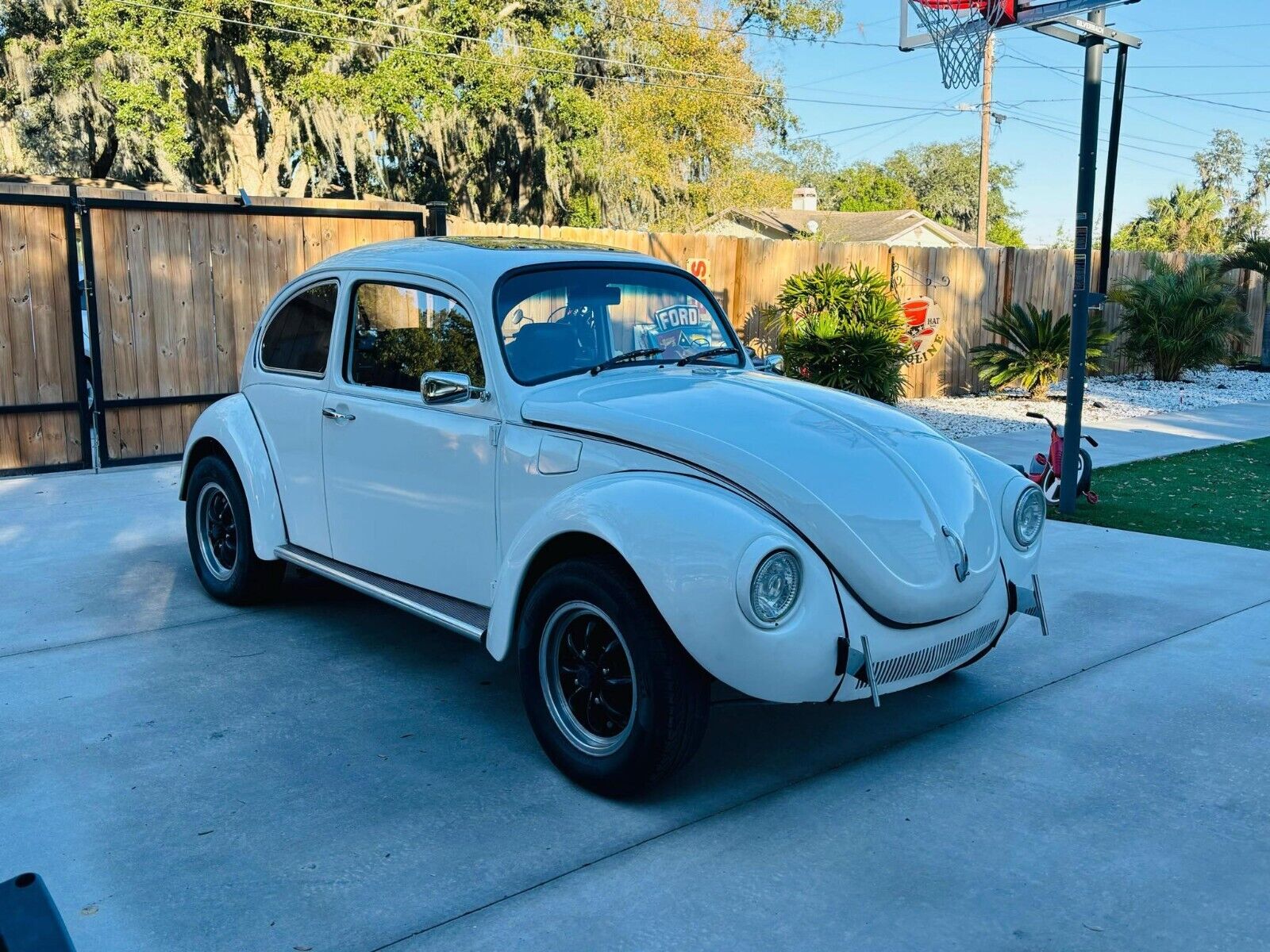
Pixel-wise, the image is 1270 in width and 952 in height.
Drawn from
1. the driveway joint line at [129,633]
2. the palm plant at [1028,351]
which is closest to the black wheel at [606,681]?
the driveway joint line at [129,633]

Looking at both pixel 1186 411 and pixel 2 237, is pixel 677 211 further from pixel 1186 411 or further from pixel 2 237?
pixel 2 237

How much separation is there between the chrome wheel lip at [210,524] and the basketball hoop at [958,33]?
5933 mm

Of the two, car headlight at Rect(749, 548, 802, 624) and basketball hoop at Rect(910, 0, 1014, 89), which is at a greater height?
basketball hoop at Rect(910, 0, 1014, 89)

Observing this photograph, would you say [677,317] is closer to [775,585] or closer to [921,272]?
[775,585]

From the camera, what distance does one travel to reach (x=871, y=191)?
70812 mm

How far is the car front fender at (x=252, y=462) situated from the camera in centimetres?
543

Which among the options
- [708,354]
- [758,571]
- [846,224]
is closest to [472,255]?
[708,354]

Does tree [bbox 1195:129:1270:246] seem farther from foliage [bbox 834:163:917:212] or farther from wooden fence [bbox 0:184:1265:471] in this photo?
wooden fence [bbox 0:184:1265:471]

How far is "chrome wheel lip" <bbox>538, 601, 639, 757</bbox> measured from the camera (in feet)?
12.0

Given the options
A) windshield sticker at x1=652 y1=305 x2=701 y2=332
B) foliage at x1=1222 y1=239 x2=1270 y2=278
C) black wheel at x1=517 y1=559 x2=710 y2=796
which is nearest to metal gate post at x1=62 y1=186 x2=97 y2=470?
windshield sticker at x1=652 y1=305 x2=701 y2=332

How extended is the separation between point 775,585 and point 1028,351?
1301cm

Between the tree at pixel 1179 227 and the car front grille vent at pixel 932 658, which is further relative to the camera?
the tree at pixel 1179 227

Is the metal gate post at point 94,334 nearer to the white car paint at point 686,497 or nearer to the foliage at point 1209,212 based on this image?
the white car paint at point 686,497

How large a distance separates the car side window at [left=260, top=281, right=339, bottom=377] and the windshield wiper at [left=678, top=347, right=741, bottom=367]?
169 cm
